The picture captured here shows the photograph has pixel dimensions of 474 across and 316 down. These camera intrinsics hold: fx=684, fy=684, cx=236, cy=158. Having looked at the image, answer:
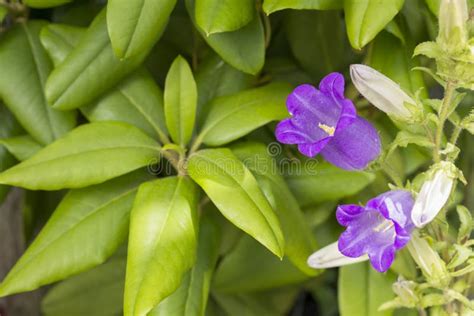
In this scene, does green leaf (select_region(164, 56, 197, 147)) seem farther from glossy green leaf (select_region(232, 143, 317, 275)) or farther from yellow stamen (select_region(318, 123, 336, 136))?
yellow stamen (select_region(318, 123, 336, 136))

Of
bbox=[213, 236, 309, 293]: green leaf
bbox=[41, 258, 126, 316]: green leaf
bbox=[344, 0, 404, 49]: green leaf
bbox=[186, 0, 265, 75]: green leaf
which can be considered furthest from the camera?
bbox=[41, 258, 126, 316]: green leaf

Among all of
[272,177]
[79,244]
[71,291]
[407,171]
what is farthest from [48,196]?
[407,171]

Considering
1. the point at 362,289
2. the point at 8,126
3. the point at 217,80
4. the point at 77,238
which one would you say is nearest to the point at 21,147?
the point at 8,126

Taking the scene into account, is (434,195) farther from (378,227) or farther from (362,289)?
(362,289)

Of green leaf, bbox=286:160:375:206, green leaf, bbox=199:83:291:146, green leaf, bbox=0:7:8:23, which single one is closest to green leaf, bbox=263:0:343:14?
green leaf, bbox=199:83:291:146

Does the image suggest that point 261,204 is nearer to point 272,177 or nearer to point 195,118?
point 272,177

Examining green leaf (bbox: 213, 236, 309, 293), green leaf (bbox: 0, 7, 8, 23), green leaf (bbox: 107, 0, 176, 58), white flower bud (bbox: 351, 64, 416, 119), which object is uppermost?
green leaf (bbox: 107, 0, 176, 58)

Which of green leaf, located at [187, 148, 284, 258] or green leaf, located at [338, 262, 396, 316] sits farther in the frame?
green leaf, located at [338, 262, 396, 316]
